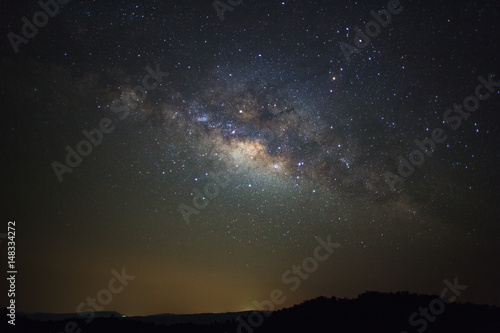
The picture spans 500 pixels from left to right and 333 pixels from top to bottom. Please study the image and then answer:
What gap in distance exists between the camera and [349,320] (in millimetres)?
10570

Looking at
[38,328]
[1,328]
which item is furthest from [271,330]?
[1,328]

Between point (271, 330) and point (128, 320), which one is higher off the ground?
point (128, 320)

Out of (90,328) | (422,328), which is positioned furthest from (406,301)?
(90,328)

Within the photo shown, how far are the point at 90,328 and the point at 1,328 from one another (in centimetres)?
262

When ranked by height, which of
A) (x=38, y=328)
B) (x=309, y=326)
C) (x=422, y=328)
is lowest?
(x=422, y=328)

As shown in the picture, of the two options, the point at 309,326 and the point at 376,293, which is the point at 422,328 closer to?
the point at 376,293

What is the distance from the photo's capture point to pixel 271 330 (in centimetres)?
1077

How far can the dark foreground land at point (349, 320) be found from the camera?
9891 millimetres

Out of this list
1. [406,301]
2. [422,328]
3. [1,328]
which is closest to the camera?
[422,328]

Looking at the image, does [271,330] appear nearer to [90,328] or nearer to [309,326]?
[309,326]

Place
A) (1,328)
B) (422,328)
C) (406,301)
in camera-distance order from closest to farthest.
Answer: (422,328) < (1,328) < (406,301)

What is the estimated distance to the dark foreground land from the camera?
989 centimetres

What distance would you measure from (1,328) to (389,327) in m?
11.8

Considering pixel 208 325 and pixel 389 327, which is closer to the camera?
pixel 389 327
